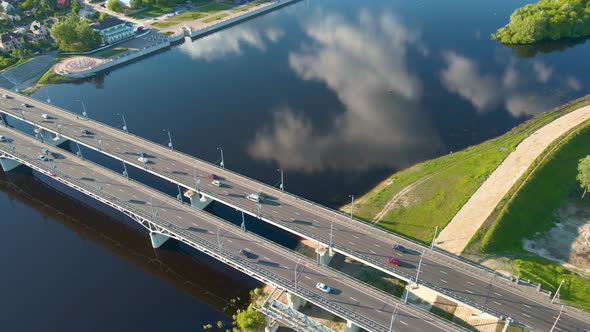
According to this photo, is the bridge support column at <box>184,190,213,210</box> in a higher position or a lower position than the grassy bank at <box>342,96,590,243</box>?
lower

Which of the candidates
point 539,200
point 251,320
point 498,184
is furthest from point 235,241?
point 539,200

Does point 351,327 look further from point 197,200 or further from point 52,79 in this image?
point 52,79

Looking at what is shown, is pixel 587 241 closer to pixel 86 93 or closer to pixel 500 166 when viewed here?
pixel 500 166

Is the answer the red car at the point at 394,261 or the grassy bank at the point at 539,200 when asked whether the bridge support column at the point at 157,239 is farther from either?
the grassy bank at the point at 539,200

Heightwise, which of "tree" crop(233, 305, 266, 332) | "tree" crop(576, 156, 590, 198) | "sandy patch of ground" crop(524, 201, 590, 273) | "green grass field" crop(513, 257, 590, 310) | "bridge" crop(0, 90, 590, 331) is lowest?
"tree" crop(233, 305, 266, 332)

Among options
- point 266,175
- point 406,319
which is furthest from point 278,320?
point 266,175

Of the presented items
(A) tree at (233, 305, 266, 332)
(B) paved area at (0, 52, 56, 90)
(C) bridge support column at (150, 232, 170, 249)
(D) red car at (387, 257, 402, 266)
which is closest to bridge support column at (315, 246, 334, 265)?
(D) red car at (387, 257, 402, 266)

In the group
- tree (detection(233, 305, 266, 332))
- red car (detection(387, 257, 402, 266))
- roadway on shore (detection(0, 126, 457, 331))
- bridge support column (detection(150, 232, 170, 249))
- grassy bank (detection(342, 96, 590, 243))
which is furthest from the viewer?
grassy bank (detection(342, 96, 590, 243))

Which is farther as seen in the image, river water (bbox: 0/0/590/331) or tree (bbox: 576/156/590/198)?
tree (bbox: 576/156/590/198)

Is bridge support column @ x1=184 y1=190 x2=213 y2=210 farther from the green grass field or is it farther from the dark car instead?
the green grass field
